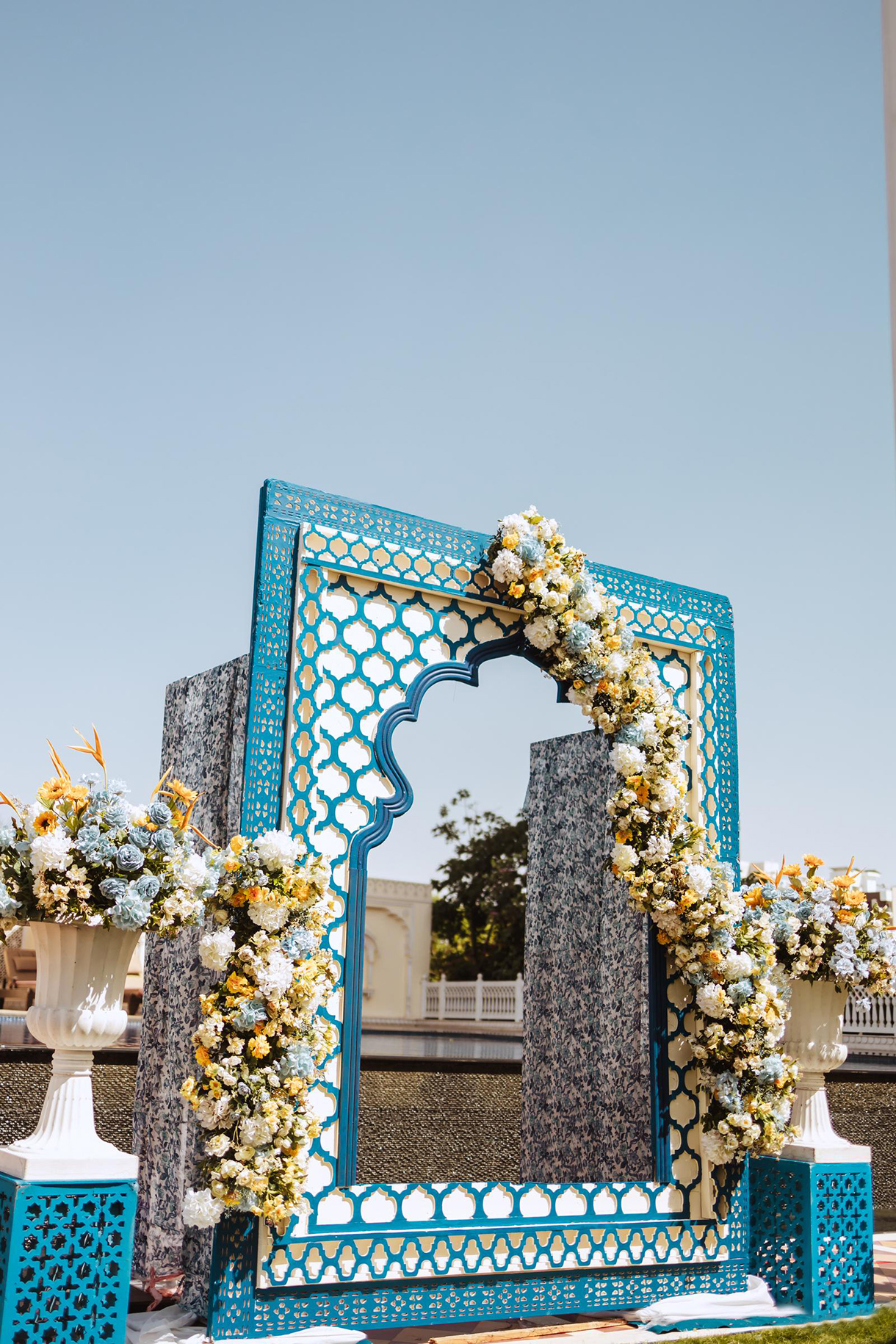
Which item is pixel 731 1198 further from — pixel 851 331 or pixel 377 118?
pixel 377 118

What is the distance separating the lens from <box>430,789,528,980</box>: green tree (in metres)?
21.0

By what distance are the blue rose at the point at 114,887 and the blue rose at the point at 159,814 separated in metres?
0.22

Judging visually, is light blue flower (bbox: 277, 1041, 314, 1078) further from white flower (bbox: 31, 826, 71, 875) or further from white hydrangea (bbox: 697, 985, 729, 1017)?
white hydrangea (bbox: 697, 985, 729, 1017)

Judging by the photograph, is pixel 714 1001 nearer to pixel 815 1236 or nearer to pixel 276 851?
pixel 815 1236

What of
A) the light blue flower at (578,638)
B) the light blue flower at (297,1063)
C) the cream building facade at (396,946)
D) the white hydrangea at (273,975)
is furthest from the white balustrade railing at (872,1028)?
the white hydrangea at (273,975)

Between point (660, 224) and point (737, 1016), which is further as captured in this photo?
point (660, 224)

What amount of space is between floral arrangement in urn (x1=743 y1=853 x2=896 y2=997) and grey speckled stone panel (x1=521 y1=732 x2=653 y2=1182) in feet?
1.75

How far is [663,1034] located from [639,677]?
1.38 meters

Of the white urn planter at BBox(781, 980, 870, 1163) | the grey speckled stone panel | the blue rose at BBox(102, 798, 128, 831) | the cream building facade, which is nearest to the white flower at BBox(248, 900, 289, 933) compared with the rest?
the blue rose at BBox(102, 798, 128, 831)

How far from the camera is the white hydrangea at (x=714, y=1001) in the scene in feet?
13.9

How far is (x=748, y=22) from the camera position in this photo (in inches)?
233

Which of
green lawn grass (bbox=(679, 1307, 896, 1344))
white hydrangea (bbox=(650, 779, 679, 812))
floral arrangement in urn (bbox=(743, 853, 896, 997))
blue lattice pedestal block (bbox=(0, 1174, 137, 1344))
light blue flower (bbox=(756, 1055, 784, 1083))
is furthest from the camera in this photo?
floral arrangement in urn (bbox=(743, 853, 896, 997))

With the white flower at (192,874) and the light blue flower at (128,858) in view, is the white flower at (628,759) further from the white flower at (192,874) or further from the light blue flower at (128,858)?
the light blue flower at (128,858)

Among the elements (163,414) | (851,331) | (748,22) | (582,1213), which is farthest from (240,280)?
(582,1213)
